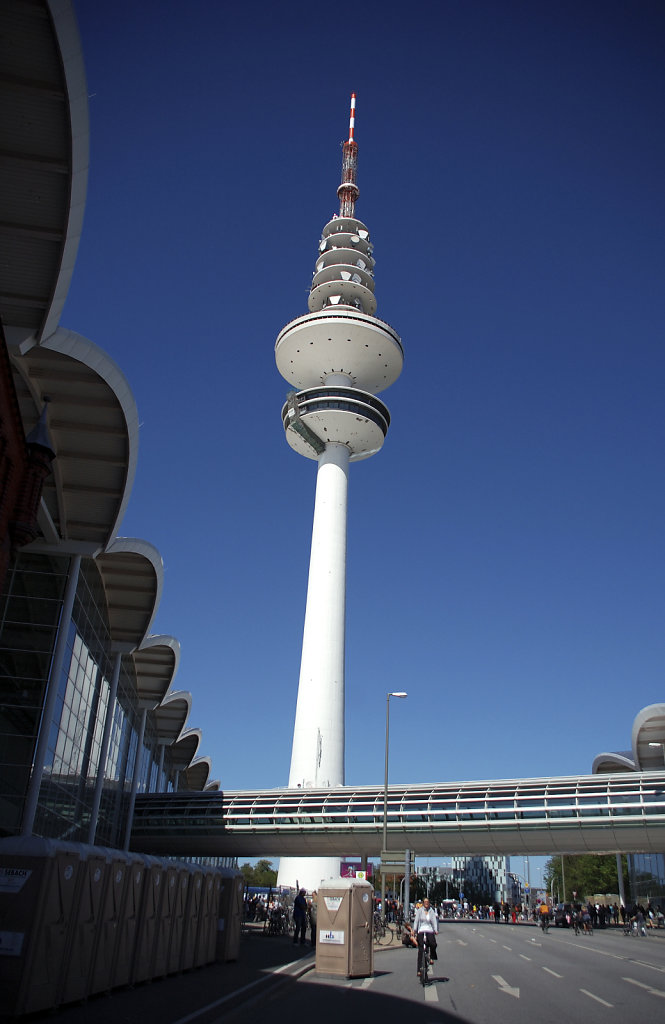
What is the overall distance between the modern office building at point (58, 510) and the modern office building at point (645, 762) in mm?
35322

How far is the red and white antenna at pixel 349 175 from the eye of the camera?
95.5m

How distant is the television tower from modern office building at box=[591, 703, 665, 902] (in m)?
23.5

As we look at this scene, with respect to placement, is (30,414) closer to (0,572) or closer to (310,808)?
(0,572)

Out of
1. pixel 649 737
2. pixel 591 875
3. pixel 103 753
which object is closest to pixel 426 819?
pixel 649 737

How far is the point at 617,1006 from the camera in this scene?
13.9 m

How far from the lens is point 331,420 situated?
263ft

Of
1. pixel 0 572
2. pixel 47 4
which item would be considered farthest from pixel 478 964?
pixel 47 4

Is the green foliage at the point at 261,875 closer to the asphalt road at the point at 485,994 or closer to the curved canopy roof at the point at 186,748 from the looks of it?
the curved canopy roof at the point at 186,748

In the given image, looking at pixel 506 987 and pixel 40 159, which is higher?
pixel 40 159

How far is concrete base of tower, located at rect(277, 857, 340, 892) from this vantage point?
215ft

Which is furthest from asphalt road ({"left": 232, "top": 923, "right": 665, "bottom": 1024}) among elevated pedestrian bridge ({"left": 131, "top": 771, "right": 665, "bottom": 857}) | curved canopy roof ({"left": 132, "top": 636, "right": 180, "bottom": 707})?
elevated pedestrian bridge ({"left": 131, "top": 771, "right": 665, "bottom": 857})

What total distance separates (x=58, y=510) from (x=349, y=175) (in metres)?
81.2

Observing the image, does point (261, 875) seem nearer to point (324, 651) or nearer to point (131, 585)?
point (324, 651)

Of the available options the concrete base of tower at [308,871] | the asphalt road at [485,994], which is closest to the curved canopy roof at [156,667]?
the asphalt road at [485,994]
